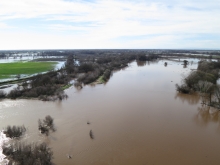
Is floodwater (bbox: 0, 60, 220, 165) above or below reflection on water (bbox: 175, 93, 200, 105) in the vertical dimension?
below

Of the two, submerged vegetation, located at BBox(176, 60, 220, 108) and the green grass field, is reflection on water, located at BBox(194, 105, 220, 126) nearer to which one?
submerged vegetation, located at BBox(176, 60, 220, 108)

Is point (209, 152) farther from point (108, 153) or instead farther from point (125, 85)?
point (125, 85)

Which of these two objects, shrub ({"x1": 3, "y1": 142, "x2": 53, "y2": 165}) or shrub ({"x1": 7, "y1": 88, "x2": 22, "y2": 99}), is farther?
shrub ({"x1": 7, "y1": 88, "x2": 22, "y2": 99})

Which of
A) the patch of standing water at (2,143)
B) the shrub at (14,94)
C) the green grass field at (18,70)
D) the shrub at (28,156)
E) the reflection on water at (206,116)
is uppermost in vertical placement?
the green grass field at (18,70)

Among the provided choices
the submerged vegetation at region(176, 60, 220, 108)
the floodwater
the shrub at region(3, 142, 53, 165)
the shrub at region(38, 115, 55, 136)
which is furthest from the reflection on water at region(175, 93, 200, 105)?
the shrub at region(3, 142, 53, 165)

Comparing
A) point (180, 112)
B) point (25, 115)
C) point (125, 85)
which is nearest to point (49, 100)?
point (25, 115)

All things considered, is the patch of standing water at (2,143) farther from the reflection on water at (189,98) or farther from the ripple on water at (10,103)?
the reflection on water at (189,98)

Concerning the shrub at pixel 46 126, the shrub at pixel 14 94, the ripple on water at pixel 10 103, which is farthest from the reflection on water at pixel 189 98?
the shrub at pixel 14 94

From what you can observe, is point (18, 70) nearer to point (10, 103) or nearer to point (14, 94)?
point (14, 94)
